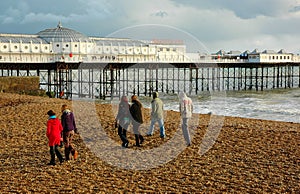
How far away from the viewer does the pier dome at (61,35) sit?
67875 mm

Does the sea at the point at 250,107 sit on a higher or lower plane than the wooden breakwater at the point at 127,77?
lower

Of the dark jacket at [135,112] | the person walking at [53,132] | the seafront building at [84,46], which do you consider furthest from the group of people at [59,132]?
the seafront building at [84,46]

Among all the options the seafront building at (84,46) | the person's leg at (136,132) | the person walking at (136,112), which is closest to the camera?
the person walking at (136,112)

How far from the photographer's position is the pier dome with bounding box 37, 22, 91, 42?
2672 inches

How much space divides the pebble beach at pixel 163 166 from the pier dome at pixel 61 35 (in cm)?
5680

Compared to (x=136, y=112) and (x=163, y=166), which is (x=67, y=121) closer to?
(x=136, y=112)

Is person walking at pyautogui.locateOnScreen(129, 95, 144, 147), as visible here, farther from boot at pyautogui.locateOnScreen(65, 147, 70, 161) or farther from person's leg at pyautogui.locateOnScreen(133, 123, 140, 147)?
boot at pyautogui.locateOnScreen(65, 147, 70, 161)

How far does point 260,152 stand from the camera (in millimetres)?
9883

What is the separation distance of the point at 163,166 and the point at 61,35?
64015 millimetres

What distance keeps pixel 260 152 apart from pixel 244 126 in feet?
13.1

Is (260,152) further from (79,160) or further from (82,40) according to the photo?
(82,40)

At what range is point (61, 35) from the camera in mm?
69938

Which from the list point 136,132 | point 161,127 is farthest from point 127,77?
point 136,132

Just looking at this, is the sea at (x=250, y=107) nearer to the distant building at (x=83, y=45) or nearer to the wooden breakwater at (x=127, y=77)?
the wooden breakwater at (x=127, y=77)
